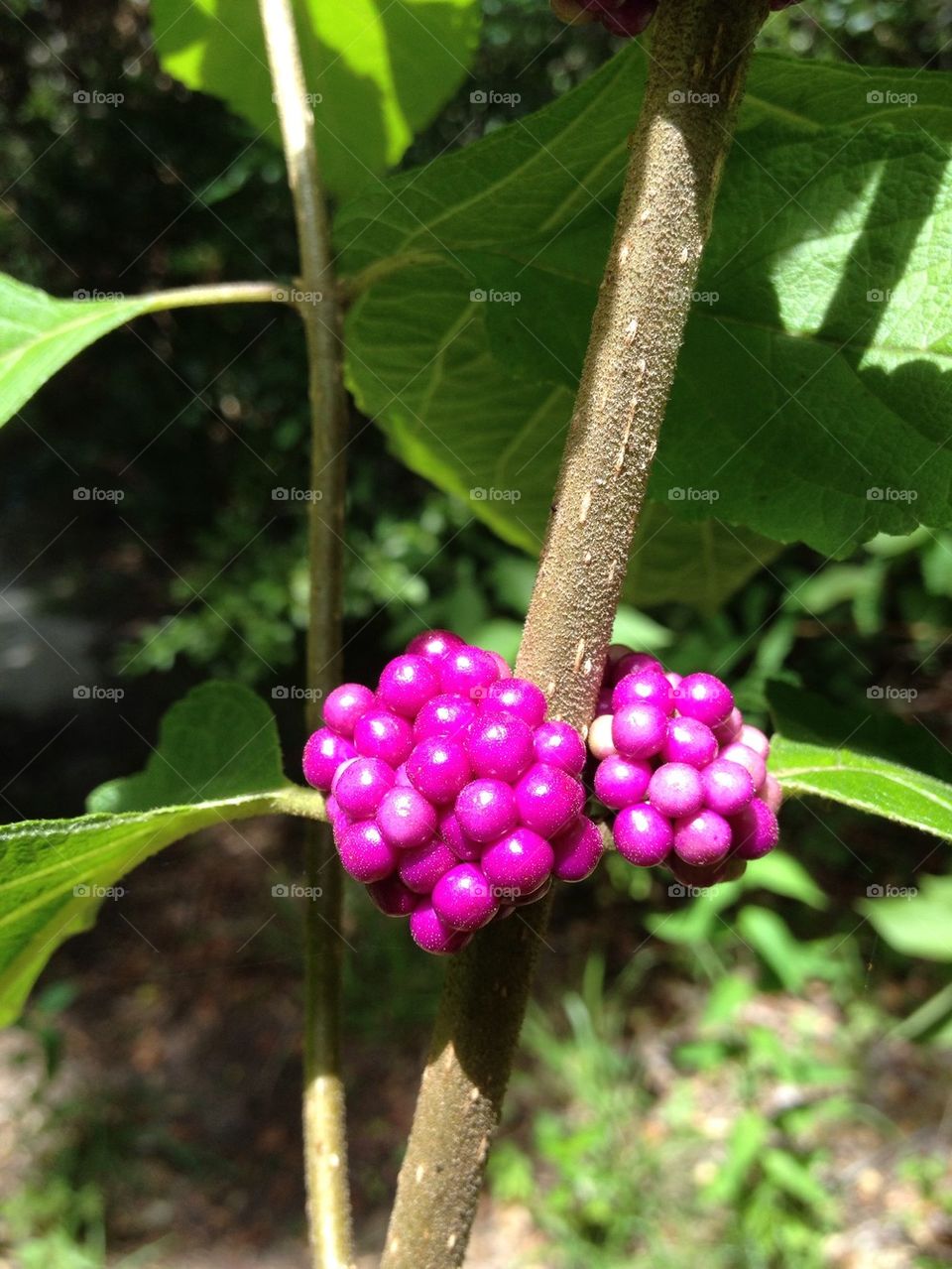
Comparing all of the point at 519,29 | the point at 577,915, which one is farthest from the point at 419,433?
the point at 577,915

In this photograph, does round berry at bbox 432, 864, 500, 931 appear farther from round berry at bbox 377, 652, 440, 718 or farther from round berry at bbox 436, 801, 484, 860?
round berry at bbox 377, 652, 440, 718

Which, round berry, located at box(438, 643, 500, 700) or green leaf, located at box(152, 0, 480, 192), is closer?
round berry, located at box(438, 643, 500, 700)

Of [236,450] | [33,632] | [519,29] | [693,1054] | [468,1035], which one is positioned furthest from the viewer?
[33,632]

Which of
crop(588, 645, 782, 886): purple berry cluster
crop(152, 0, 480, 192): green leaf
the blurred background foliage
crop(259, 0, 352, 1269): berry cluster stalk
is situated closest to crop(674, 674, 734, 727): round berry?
crop(588, 645, 782, 886): purple berry cluster

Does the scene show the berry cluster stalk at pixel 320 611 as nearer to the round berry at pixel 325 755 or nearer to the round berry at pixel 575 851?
the round berry at pixel 325 755

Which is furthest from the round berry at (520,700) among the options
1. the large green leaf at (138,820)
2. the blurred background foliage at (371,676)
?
the blurred background foliage at (371,676)

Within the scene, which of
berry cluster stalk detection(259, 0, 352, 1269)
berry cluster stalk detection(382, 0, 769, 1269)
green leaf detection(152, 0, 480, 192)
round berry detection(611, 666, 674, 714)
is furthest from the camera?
green leaf detection(152, 0, 480, 192)

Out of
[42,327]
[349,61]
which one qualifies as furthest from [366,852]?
[349,61]

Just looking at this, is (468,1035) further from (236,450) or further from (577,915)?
(236,450)
